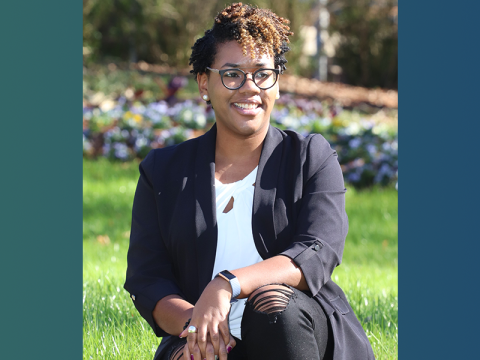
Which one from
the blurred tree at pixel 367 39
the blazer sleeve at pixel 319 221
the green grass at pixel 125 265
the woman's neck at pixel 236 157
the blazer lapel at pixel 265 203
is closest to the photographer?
the blazer sleeve at pixel 319 221

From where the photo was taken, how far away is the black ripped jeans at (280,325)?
196 cm

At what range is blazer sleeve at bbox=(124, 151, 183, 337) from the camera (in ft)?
7.78

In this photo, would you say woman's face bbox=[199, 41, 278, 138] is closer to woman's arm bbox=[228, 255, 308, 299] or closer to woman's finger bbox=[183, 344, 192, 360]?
woman's arm bbox=[228, 255, 308, 299]

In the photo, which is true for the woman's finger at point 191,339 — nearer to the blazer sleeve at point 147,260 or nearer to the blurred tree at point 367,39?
the blazer sleeve at point 147,260

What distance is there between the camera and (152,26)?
13234 mm

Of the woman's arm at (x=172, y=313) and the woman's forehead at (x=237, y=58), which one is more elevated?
the woman's forehead at (x=237, y=58)

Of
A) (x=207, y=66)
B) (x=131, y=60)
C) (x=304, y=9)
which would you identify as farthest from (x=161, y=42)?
(x=207, y=66)

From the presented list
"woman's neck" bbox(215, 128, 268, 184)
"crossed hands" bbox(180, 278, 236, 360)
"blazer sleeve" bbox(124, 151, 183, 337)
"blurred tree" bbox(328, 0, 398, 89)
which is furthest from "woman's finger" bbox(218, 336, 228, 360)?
"blurred tree" bbox(328, 0, 398, 89)

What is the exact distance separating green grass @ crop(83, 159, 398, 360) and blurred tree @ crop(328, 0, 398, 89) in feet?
28.5

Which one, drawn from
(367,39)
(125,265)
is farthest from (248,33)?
(367,39)

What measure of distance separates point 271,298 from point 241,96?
0.87m

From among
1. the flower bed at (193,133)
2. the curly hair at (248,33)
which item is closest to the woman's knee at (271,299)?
the curly hair at (248,33)

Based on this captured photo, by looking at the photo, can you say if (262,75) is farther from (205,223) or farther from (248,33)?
(205,223)

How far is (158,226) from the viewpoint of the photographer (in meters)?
2.45
